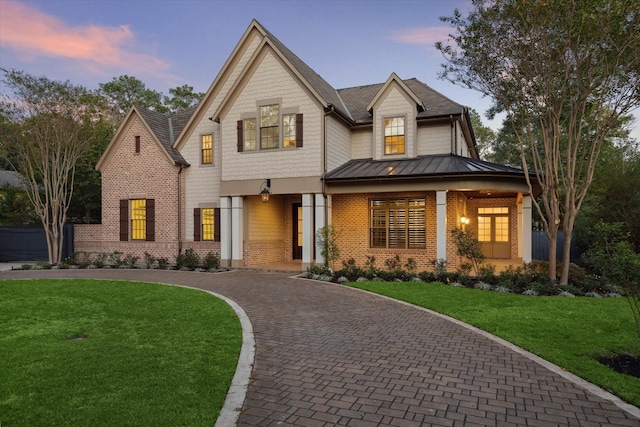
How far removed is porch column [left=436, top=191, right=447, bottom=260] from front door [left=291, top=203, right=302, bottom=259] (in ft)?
23.7

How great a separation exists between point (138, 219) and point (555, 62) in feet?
60.2

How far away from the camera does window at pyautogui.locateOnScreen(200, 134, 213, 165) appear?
1857 centimetres

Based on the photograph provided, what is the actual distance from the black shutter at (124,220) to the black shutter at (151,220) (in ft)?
4.02

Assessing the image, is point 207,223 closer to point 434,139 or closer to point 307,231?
point 307,231

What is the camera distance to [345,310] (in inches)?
346

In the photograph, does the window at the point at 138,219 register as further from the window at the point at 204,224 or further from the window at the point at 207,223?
the window at the point at 207,223

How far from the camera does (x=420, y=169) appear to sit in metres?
14.5

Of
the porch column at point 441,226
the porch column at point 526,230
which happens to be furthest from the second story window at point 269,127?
the porch column at point 526,230

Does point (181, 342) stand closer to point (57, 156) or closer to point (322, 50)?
point (57, 156)

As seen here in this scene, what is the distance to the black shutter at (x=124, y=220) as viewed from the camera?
63.8ft

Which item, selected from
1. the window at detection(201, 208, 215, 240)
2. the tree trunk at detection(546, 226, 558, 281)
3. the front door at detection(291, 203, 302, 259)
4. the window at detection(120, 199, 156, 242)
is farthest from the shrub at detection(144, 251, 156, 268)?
the tree trunk at detection(546, 226, 558, 281)

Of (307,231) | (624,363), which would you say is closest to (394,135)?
(307,231)

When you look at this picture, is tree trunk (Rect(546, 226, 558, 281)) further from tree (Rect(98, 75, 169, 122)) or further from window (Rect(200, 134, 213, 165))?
tree (Rect(98, 75, 169, 122))

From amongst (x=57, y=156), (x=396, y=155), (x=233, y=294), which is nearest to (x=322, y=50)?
(x=396, y=155)
